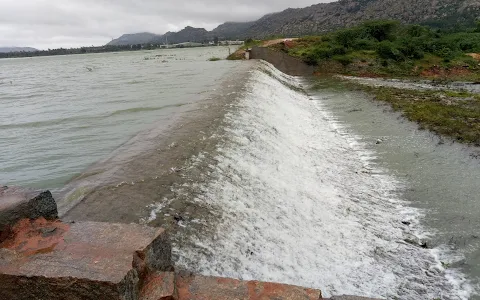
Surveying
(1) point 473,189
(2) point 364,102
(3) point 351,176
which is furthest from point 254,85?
(1) point 473,189

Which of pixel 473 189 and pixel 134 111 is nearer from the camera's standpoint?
pixel 473 189

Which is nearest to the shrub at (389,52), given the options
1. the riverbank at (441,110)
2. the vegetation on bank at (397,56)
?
the vegetation on bank at (397,56)

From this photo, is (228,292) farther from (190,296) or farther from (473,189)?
(473,189)

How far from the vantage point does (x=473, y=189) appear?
8.98 meters

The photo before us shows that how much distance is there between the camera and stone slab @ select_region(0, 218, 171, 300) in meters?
3.13

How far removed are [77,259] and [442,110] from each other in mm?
16692

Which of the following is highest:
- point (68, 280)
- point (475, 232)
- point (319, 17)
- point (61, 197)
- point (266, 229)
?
point (319, 17)

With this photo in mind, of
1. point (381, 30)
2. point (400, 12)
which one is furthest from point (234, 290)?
point (400, 12)

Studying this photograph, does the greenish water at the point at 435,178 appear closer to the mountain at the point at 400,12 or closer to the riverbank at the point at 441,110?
the riverbank at the point at 441,110

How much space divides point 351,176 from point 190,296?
24.5 ft

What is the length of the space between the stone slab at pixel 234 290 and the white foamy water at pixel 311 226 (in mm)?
1101

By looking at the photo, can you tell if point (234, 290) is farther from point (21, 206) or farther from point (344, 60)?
point (344, 60)

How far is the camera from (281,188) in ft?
27.3

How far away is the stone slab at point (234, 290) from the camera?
3.63 m
